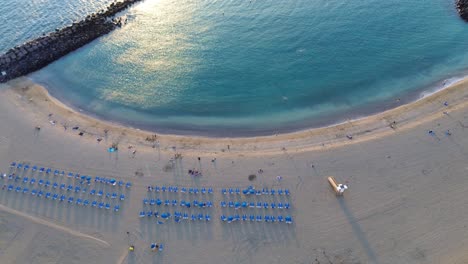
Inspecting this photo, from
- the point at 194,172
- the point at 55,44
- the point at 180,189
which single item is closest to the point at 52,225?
the point at 180,189

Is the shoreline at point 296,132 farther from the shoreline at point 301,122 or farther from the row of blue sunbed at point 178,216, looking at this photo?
the row of blue sunbed at point 178,216

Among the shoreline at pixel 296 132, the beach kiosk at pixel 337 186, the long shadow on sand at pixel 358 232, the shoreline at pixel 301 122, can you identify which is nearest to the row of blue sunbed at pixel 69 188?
the shoreline at pixel 296 132

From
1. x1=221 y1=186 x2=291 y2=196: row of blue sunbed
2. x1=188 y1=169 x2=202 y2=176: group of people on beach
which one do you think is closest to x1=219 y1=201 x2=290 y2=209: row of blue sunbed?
x1=221 y1=186 x2=291 y2=196: row of blue sunbed

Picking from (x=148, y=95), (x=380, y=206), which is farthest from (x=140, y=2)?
(x=380, y=206)

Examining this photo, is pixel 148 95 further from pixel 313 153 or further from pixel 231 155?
pixel 313 153

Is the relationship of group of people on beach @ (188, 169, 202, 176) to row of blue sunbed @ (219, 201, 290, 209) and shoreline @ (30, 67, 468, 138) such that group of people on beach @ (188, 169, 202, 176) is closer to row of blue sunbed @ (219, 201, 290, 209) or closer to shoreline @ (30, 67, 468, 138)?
row of blue sunbed @ (219, 201, 290, 209)

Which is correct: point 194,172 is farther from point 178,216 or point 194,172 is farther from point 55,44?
point 55,44
